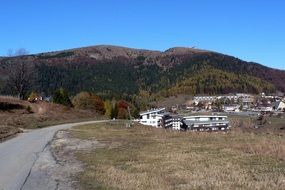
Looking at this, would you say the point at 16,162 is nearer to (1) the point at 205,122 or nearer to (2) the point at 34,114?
(2) the point at 34,114

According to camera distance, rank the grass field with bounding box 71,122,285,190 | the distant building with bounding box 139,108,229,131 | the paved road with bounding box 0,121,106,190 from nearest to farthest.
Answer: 1. the grass field with bounding box 71,122,285,190
2. the paved road with bounding box 0,121,106,190
3. the distant building with bounding box 139,108,229,131

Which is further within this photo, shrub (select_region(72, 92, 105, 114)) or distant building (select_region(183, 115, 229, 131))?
distant building (select_region(183, 115, 229, 131))

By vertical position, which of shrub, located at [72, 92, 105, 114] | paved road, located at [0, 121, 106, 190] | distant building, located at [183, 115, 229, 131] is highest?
shrub, located at [72, 92, 105, 114]

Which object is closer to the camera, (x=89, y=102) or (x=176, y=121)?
(x=89, y=102)

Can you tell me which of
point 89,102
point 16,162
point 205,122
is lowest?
point 16,162

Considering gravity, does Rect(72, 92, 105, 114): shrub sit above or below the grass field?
above

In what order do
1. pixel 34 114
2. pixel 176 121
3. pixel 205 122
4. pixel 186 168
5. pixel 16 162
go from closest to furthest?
1. pixel 186 168
2. pixel 16 162
3. pixel 34 114
4. pixel 205 122
5. pixel 176 121

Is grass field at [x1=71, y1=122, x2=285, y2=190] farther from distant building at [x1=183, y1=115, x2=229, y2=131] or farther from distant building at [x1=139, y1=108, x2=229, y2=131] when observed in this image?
distant building at [x1=139, y1=108, x2=229, y2=131]

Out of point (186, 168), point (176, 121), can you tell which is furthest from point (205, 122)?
point (186, 168)

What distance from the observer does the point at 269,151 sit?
20.5 metres

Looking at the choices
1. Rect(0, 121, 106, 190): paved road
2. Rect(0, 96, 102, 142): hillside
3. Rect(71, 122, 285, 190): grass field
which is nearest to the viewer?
Rect(71, 122, 285, 190): grass field

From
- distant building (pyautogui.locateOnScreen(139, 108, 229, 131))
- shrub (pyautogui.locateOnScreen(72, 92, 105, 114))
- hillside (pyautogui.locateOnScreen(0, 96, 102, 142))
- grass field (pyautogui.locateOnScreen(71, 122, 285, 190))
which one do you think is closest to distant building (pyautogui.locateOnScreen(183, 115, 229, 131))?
distant building (pyautogui.locateOnScreen(139, 108, 229, 131))

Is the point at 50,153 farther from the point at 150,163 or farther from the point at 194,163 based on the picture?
the point at 194,163

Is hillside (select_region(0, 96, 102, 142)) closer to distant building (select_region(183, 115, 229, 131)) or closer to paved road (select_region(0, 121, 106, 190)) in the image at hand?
paved road (select_region(0, 121, 106, 190))
